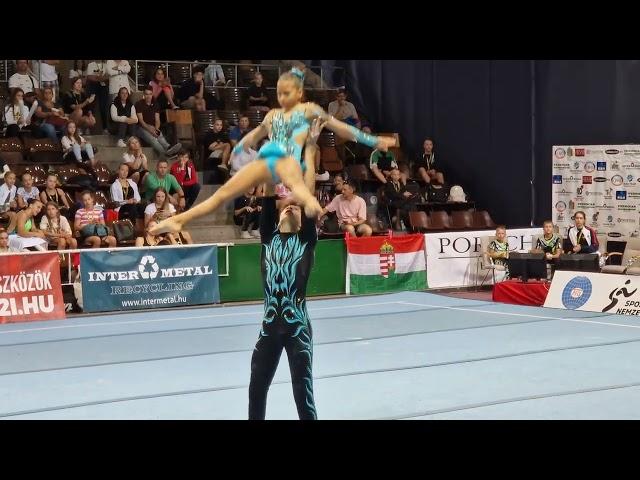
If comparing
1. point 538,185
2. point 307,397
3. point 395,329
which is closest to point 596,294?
point 395,329

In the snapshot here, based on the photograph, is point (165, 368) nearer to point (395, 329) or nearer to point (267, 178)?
point (395, 329)

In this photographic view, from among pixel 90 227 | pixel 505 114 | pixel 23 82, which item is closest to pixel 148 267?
pixel 90 227

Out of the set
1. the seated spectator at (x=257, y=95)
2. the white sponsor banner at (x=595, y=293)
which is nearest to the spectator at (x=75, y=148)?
the seated spectator at (x=257, y=95)

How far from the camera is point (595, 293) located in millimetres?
13805

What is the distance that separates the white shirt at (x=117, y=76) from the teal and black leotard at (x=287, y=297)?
43.2 feet

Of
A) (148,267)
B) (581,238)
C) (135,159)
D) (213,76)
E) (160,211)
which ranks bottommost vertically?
(148,267)

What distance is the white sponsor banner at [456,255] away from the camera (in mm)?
16469

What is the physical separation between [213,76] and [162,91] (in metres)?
1.84

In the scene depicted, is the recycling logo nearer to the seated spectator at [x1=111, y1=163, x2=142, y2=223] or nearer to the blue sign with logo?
the seated spectator at [x1=111, y1=163, x2=142, y2=223]

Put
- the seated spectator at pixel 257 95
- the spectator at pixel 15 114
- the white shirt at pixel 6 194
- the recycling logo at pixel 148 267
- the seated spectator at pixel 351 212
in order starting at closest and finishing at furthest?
the recycling logo at pixel 148 267
the white shirt at pixel 6 194
the seated spectator at pixel 351 212
the spectator at pixel 15 114
the seated spectator at pixel 257 95

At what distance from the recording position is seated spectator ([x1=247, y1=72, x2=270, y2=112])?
19750 millimetres

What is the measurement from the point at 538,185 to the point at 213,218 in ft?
20.2

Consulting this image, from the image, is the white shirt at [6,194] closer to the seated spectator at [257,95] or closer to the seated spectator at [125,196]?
the seated spectator at [125,196]

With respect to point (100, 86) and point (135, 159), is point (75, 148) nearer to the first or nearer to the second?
point (135, 159)
